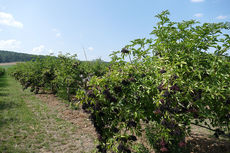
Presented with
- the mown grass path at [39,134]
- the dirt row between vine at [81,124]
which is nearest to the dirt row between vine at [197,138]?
the dirt row between vine at [81,124]

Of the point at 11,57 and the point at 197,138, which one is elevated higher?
the point at 11,57

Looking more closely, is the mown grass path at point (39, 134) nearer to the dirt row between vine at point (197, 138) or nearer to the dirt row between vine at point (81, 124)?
the dirt row between vine at point (81, 124)

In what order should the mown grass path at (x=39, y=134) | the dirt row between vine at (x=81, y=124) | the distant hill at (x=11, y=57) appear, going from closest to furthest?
the mown grass path at (x=39, y=134) → the dirt row between vine at (x=81, y=124) → the distant hill at (x=11, y=57)

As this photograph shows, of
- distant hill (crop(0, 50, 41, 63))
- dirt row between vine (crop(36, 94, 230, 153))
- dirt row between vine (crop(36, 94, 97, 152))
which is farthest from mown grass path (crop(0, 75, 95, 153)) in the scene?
distant hill (crop(0, 50, 41, 63))

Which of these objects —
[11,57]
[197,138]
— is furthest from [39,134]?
[11,57]

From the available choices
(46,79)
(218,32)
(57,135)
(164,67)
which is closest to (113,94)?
(164,67)

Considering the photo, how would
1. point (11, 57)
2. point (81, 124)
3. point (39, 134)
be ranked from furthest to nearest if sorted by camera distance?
point (11, 57), point (81, 124), point (39, 134)

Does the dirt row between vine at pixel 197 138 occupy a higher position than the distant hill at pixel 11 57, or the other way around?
the distant hill at pixel 11 57

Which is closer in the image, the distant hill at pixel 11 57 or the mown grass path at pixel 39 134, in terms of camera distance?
the mown grass path at pixel 39 134

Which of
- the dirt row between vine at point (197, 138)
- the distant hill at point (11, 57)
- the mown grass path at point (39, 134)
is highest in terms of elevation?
the distant hill at point (11, 57)

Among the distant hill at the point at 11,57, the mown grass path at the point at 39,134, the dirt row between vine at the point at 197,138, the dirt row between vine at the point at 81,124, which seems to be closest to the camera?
the dirt row between vine at the point at 197,138

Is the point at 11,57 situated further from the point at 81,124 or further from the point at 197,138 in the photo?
the point at 197,138

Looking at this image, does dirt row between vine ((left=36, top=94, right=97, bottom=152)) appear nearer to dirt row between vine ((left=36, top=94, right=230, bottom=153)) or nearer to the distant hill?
dirt row between vine ((left=36, top=94, right=230, bottom=153))

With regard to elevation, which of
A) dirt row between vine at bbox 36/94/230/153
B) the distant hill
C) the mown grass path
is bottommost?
the mown grass path
